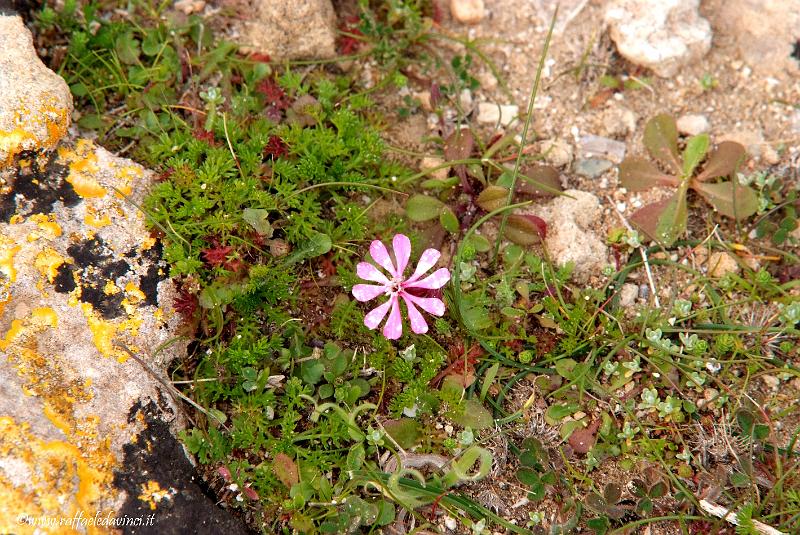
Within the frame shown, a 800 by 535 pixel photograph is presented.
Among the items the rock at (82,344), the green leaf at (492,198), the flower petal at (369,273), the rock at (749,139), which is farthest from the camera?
the rock at (749,139)

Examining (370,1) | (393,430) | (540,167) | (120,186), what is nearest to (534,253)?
(540,167)

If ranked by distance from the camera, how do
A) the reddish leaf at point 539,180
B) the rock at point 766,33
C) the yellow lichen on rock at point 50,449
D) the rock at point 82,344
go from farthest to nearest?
the rock at point 766,33, the reddish leaf at point 539,180, the rock at point 82,344, the yellow lichen on rock at point 50,449

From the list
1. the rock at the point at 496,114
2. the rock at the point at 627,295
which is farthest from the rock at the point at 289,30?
the rock at the point at 627,295

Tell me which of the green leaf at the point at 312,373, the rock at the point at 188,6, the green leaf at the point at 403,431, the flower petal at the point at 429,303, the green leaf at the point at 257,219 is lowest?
the green leaf at the point at 403,431

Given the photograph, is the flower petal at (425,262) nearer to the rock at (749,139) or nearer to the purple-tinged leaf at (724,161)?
the purple-tinged leaf at (724,161)

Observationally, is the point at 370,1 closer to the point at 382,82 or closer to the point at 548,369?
the point at 382,82

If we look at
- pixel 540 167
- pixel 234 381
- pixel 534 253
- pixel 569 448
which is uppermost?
pixel 540 167

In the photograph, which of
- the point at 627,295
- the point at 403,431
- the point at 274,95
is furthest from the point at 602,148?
the point at 403,431
